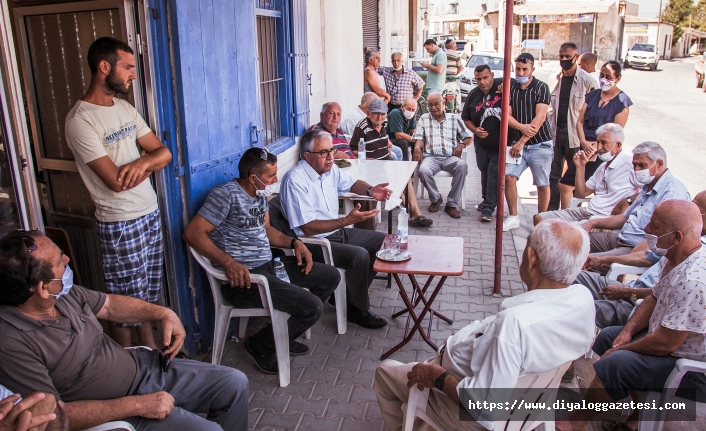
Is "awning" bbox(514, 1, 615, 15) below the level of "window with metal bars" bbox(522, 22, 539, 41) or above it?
above

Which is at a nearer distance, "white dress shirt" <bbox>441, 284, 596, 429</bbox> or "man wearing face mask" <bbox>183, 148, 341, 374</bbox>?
"white dress shirt" <bbox>441, 284, 596, 429</bbox>

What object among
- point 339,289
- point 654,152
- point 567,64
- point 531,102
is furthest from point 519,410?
point 567,64

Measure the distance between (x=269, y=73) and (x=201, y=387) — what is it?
3620 millimetres

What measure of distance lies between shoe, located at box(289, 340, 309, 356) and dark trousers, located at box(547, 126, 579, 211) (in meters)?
3.90

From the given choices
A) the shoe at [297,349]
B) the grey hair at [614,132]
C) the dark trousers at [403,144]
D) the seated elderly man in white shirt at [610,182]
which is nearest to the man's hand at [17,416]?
the shoe at [297,349]

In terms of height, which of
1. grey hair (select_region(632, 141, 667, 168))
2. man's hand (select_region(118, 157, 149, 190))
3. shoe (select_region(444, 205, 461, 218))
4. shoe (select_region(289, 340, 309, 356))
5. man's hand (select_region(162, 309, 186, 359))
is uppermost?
man's hand (select_region(118, 157, 149, 190))

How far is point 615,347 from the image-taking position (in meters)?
2.88

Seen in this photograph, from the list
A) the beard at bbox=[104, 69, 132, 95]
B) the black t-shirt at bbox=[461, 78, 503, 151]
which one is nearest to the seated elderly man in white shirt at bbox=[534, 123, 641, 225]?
the black t-shirt at bbox=[461, 78, 503, 151]

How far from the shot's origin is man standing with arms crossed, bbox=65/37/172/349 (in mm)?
2975

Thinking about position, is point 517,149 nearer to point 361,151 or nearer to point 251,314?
point 361,151

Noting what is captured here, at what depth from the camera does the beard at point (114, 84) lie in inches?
118

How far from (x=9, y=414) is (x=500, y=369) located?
63.5 inches

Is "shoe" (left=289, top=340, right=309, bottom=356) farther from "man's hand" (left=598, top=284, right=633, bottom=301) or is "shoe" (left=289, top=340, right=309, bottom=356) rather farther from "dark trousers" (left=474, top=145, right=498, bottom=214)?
"dark trousers" (left=474, top=145, right=498, bottom=214)

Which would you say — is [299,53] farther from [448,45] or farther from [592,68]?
[448,45]
